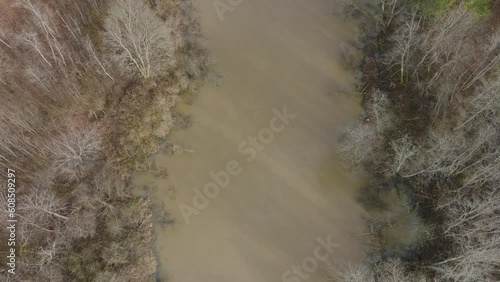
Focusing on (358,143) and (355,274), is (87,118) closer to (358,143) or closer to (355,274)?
(358,143)

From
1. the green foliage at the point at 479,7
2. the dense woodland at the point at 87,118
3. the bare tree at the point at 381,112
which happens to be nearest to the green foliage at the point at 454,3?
the green foliage at the point at 479,7

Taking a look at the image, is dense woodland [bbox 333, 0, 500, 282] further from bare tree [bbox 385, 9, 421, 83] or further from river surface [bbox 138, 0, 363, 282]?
river surface [bbox 138, 0, 363, 282]

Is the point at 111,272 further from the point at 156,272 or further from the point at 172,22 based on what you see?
the point at 172,22

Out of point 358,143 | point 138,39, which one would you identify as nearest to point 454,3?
point 358,143

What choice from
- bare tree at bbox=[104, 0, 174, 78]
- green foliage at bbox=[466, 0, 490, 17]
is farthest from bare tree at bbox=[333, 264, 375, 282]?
bare tree at bbox=[104, 0, 174, 78]

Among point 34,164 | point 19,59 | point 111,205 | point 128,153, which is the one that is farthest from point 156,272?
point 19,59

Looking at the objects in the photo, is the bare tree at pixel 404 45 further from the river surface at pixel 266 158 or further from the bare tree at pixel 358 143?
the bare tree at pixel 358 143
